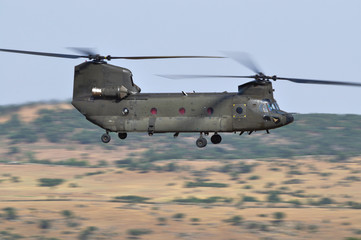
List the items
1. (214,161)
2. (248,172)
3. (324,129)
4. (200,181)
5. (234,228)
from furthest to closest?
(324,129) → (214,161) → (248,172) → (200,181) → (234,228)

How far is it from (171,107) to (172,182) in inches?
2449

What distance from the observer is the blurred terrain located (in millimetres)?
68125

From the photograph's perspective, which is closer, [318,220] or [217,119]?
[217,119]

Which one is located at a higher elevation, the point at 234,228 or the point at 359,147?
the point at 359,147

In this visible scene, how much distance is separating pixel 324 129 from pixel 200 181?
59893mm

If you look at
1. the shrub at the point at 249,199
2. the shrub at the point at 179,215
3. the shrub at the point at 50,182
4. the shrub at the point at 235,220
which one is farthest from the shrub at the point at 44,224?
the shrub at the point at 249,199

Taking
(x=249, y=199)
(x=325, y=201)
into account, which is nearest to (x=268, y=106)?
(x=325, y=201)

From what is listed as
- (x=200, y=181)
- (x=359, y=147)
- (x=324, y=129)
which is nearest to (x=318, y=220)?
(x=200, y=181)

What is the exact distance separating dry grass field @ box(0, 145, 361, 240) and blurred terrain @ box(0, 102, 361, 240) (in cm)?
14

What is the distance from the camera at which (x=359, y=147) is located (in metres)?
136

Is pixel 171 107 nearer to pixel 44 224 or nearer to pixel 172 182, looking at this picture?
pixel 44 224

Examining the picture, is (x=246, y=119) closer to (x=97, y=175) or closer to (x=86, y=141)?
(x=97, y=175)

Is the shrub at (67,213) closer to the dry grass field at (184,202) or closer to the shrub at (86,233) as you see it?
the dry grass field at (184,202)

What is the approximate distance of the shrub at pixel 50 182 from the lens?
92500mm
